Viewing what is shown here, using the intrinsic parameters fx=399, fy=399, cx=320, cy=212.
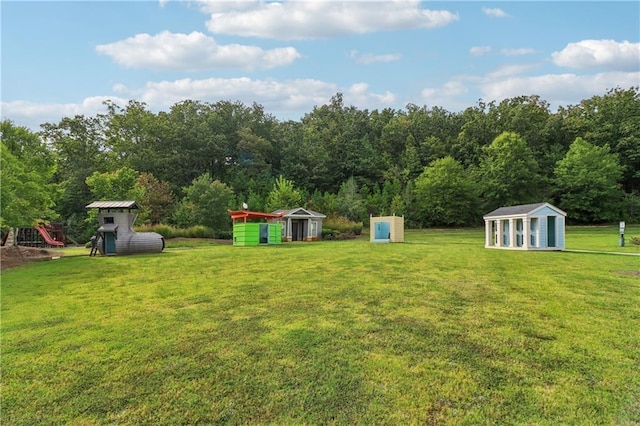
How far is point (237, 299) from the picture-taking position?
6.41 m

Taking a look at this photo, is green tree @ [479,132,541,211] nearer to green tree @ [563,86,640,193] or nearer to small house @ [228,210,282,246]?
green tree @ [563,86,640,193]

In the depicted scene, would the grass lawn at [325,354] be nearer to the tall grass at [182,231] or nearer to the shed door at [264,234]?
the shed door at [264,234]

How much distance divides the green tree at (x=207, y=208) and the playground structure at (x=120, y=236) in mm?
11754

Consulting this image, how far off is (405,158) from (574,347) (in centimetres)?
5011

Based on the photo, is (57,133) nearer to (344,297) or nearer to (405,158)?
(405,158)

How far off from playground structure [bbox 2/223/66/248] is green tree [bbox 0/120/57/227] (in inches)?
352

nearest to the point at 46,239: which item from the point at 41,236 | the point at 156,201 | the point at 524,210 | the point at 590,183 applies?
the point at 41,236

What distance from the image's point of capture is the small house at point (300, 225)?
2656cm

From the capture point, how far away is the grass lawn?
10.5 ft

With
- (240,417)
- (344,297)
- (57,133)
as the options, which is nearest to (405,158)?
(57,133)

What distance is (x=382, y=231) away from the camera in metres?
22.6

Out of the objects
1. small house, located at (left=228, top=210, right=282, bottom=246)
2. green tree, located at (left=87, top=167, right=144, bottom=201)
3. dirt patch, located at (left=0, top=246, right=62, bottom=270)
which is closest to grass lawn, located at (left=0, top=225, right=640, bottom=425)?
dirt patch, located at (left=0, top=246, right=62, bottom=270)

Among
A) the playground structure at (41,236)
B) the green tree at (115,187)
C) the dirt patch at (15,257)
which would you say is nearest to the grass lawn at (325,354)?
the dirt patch at (15,257)

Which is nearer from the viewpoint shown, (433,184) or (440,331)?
(440,331)
